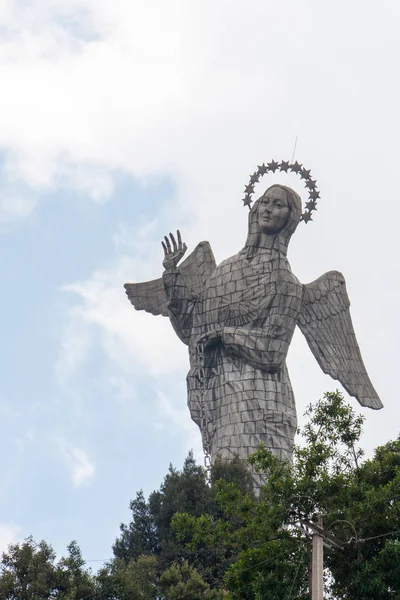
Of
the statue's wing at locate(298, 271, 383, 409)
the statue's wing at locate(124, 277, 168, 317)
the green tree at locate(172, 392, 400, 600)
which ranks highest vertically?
the statue's wing at locate(124, 277, 168, 317)

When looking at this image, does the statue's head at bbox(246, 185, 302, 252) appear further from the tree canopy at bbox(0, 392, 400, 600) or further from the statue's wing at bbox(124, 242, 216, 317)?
the tree canopy at bbox(0, 392, 400, 600)

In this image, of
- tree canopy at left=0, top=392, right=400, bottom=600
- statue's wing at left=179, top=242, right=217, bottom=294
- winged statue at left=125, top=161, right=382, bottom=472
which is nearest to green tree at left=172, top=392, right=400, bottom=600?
tree canopy at left=0, top=392, right=400, bottom=600

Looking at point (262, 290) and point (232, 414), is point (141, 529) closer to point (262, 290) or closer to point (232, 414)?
point (232, 414)

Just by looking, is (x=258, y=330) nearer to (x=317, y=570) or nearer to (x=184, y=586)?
(x=184, y=586)

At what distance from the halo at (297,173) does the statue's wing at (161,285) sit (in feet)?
6.95

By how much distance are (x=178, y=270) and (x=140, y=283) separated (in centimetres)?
211

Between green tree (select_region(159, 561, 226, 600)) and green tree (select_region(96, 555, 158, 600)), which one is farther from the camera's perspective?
green tree (select_region(159, 561, 226, 600))

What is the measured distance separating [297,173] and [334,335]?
4036 mm

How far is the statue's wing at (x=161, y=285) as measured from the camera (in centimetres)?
3941

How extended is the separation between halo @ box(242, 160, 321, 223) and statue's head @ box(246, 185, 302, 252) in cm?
33

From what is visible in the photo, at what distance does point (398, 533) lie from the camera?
23.4 metres

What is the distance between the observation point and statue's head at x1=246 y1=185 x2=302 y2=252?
3775 cm

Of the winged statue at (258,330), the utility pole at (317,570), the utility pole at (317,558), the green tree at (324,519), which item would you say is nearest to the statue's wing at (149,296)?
the winged statue at (258,330)

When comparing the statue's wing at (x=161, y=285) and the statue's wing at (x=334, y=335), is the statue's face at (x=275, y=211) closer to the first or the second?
the statue's wing at (x=334, y=335)
